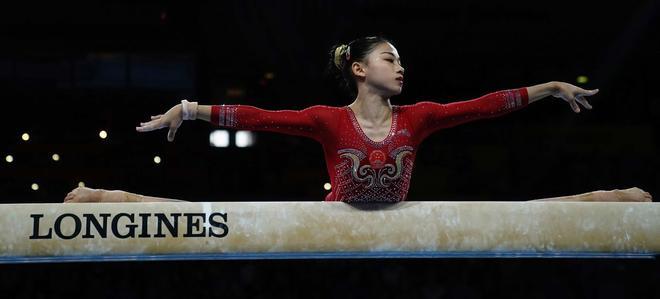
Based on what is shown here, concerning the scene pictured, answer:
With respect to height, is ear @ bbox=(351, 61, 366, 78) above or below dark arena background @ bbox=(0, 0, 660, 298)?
below

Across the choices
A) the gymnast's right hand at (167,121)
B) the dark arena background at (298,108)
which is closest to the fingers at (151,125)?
the gymnast's right hand at (167,121)

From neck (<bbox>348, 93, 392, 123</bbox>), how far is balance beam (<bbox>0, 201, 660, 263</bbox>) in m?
0.42

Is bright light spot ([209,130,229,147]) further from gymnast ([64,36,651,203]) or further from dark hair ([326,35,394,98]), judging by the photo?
→ gymnast ([64,36,651,203])

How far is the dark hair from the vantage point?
369 centimetres

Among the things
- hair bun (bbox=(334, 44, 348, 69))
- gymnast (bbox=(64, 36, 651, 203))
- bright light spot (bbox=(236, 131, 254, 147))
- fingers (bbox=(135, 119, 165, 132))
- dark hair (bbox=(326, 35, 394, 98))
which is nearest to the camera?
fingers (bbox=(135, 119, 165, 132))

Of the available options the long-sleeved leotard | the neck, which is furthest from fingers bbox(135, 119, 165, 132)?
the neck

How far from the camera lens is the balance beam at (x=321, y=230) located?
3.38 meters

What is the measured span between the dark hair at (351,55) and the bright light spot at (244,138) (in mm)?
4792

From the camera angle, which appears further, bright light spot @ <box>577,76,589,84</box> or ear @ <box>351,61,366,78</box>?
bright light spot @ <box>577,76,589,84</box>

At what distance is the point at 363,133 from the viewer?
3514 millimetres

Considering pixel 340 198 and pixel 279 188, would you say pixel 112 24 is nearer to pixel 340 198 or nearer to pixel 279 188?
pixel 279 188

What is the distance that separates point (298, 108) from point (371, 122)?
470 centimetres

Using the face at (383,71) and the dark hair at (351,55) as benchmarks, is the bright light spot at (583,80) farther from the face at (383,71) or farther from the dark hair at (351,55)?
the face at (383,71)

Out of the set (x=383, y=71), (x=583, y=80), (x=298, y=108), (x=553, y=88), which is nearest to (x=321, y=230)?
(x=383, y=71)
